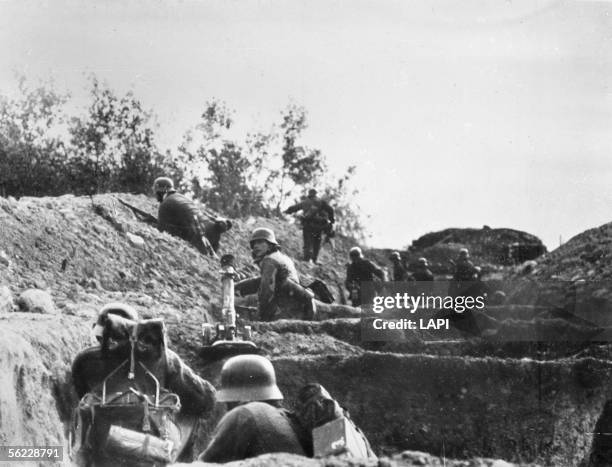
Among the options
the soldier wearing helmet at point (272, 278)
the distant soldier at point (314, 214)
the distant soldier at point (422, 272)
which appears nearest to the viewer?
the soldier wearing helmet at point (272, 278)

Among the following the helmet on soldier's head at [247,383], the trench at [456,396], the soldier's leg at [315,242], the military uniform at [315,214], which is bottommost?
the trench at [456,396]

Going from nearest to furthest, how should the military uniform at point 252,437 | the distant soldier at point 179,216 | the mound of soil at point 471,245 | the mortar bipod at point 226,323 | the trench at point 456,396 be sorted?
the military uniform at point 252,437
the mortar bipod at point 226,323
the trench at point 456,396
the distant soldier at point 179,216
the mound of soil at point 471,245

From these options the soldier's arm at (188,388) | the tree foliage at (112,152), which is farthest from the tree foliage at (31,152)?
the soldier's arm at (188,388)

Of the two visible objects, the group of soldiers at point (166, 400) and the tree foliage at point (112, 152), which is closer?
the group of soldiers at point (166, 400)

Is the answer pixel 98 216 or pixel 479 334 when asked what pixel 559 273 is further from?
pixel 98 216

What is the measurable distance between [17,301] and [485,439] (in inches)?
207

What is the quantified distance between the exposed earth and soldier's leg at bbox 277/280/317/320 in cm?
25

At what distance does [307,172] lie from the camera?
1111 inches

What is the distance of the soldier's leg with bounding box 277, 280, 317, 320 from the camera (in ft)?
49.5

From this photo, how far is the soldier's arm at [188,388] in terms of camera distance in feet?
28.2

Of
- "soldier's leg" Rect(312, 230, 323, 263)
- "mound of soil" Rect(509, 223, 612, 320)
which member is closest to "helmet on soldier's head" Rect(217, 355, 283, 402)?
"mound of soil" Rect(509, 223, 612, 320)

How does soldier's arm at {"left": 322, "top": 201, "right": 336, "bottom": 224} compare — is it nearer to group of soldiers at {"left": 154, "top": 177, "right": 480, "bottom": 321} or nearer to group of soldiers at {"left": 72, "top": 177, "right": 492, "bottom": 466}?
group of soldiers at {"left": 154, "top": 177, "right": 480, "bottom": 321}

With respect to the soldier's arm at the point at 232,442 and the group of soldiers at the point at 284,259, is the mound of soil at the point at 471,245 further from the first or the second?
the soldier's arm at the point at 232,442

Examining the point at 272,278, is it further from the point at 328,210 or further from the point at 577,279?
the point at 577,279
